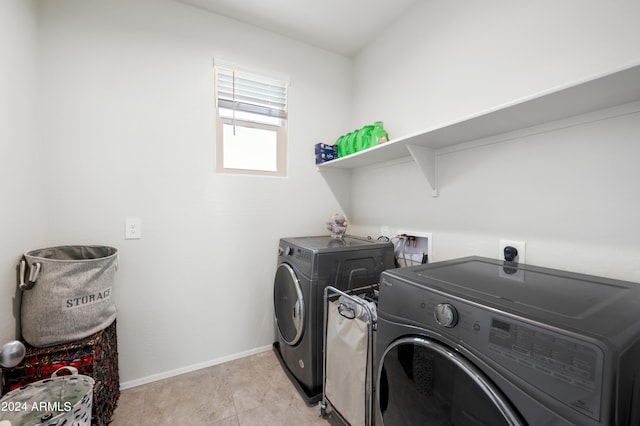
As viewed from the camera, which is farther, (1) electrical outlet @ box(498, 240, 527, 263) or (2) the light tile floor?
(2) the light tile floor

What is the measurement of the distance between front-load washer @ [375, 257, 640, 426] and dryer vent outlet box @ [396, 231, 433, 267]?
65 cm

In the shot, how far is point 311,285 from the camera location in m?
1.47

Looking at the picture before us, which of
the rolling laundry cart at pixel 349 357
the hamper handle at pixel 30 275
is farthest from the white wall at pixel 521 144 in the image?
the hamper handle at pixel 30 275

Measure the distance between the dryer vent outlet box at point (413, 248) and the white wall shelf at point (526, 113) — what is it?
332 mm

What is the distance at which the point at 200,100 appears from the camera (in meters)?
1.84

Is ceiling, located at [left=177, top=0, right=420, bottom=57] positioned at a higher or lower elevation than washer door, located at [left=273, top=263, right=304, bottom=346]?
higher

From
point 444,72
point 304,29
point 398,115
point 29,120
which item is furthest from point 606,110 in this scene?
point 29,120

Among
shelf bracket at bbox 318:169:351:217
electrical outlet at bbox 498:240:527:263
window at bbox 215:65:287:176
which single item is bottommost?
electrical outlet at bbox 498:240:527:263

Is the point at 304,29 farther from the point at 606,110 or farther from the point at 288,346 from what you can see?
the point at 288,346

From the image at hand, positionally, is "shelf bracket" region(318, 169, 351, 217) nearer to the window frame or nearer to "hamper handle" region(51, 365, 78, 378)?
the window frame

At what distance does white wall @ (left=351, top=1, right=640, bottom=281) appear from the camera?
0.97 metres

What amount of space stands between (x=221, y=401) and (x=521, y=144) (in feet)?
7.24

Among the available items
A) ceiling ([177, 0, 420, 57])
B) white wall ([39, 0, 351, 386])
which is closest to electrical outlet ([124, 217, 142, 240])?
white wall ([39, 0, 351, 386])

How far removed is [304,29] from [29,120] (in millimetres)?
1870
